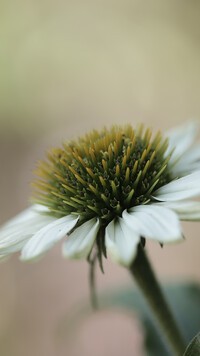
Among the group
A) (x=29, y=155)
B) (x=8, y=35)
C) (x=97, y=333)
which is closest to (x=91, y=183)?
(x=97, y=333)

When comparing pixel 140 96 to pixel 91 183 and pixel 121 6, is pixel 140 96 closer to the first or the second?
pixel 121 6

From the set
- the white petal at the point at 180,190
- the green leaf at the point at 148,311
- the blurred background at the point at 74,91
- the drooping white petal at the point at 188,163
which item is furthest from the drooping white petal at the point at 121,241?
the blurred background at the point at 74,91

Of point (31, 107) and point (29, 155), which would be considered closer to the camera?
point (29, 155)

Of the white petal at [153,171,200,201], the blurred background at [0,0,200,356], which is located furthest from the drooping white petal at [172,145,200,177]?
the blurred background at [0,0,200,356]

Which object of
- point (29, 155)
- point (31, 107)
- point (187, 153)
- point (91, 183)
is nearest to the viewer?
point (91, 183)

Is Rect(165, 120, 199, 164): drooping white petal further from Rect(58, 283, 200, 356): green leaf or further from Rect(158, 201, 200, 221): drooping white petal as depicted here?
Rect(58, 283, 200, 356): green leaf

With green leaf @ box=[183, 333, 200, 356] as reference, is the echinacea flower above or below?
above
